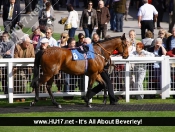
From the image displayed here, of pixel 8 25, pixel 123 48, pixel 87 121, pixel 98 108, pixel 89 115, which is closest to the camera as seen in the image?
pixel 87 121

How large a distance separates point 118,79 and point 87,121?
3.73 metres

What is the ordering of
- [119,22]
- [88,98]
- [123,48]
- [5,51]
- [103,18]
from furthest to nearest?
[119,22]
[103,18]
[5,51]
[123,48]
[88,98]

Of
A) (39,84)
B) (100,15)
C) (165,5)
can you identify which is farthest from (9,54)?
(165,5)

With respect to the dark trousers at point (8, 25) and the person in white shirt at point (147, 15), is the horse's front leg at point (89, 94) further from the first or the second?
the person in white shirt at point (147, 15)

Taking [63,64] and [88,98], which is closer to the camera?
[63,64]

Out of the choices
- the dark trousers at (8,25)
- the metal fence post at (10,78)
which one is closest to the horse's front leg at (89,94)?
the metal fence post at (10,78)

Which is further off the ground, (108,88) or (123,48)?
(123,48)

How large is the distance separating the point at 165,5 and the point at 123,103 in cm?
1983

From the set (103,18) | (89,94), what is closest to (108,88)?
(89,94)

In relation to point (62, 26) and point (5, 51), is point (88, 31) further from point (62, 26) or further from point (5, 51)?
point (5, 51)

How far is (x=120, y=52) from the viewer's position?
19.5 m

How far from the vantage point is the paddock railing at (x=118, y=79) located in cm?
1944

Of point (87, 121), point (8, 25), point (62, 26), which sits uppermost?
point (8, 25)

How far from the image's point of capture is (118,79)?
19.8m
